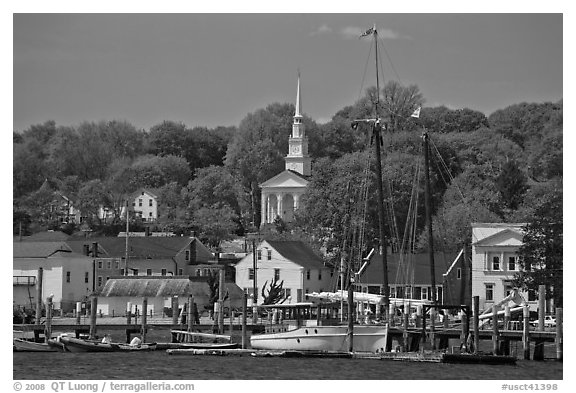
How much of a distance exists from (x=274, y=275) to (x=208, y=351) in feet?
116

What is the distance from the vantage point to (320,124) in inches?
6270

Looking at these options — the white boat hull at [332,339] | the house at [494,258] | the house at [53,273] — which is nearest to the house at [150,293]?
the house at [53,273]

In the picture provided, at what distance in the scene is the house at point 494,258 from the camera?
88.9 m

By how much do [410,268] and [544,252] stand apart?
17.9 meters

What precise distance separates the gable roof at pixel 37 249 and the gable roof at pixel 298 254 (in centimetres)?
1283

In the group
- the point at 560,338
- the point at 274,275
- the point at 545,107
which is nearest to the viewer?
the point at 560,338

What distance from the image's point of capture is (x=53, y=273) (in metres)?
98.7

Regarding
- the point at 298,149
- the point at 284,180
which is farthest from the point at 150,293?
the point at 298,149

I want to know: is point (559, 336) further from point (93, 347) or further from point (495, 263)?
point (495, 263)

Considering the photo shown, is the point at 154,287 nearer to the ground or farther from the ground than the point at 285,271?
nearer to the ground

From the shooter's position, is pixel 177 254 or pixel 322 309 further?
pixel 177 254

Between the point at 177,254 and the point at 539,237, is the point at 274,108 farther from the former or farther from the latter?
the point at 539,237

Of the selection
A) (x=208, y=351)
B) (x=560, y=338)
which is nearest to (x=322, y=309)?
(x=208, y=351)
